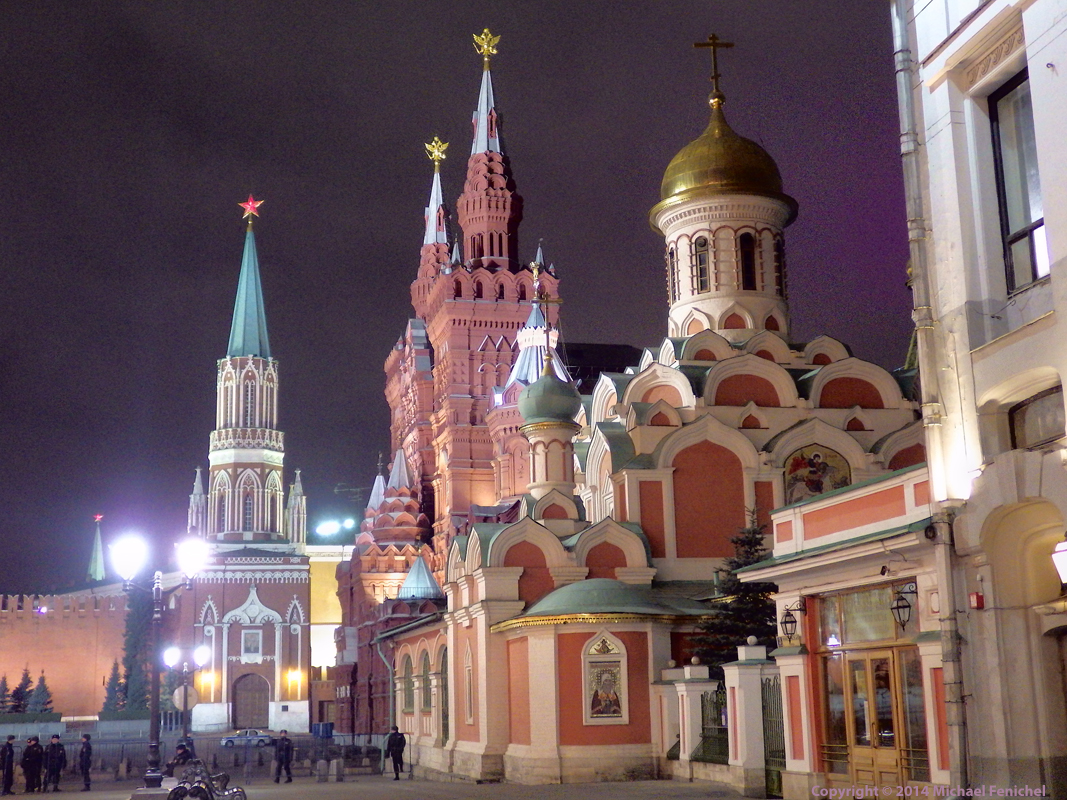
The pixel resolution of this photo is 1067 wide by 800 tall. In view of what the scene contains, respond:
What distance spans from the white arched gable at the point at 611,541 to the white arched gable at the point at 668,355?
3760mm

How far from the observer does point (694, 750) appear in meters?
19.0

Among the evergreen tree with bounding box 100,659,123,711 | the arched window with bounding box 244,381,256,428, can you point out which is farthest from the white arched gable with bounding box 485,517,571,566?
the arched window with bounding box 244,381,256,428

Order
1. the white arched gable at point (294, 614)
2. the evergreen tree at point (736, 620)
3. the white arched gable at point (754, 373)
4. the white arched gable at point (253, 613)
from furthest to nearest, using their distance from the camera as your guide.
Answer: the white arched gable at point (294, 614) → the white arched gable at point (253, 613) → the white arched gable at point (754, 373) → the evergreen tree at point (736, 620)

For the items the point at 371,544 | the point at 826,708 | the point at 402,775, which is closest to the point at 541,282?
the point at 371,544

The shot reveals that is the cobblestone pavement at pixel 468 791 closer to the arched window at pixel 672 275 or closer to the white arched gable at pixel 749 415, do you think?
the white arched gable at pixel 749 415

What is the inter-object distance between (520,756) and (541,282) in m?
34.0

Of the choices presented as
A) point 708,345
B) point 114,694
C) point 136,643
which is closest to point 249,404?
point 136,643

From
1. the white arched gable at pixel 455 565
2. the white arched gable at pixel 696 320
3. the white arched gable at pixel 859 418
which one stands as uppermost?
the white arched gable at pixel 696 320

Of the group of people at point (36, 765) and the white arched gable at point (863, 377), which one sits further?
the white arched gable at point (863, 377)

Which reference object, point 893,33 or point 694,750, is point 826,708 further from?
point 893,33

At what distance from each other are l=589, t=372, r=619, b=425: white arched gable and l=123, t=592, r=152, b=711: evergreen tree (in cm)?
3388

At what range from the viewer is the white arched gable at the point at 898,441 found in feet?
77.8

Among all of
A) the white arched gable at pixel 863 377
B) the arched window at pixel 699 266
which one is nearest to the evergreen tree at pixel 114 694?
the arched window at pixel 699 266

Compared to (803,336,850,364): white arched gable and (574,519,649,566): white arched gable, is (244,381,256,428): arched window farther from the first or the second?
(574,519,649,566): white arched gable
